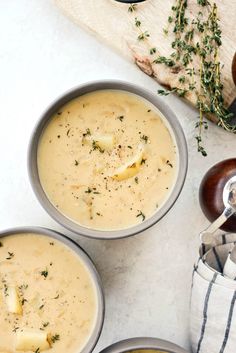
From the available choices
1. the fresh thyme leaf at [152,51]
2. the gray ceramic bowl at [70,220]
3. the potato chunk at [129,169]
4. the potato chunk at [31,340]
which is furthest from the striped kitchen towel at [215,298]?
the fresh thyme leaf at [152,51]

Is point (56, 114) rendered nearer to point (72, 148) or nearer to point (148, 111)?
point (72, 148)

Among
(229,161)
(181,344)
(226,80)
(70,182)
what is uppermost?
(226,80)

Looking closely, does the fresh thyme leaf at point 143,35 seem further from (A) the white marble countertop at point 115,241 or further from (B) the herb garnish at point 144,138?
(B) the herb garnish at point 144,138

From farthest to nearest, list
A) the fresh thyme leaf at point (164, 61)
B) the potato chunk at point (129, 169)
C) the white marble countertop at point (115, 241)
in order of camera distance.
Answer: the white marble countertop at point (115, 241)
the fresh thyme leaf at point (164, 61)
the potato chunk at point (129, 169)

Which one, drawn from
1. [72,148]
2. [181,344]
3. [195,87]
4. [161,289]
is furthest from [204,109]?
[181,344]

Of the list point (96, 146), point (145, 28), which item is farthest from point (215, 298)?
point (145, 28)

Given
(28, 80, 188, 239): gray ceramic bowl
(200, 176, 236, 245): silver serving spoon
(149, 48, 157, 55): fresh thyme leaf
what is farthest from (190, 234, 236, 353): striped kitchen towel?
(149, 48, 157, 55): fresh thyme leaf

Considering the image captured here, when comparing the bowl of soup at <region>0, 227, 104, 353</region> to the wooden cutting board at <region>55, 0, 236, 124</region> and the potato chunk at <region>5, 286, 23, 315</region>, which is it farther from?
the wooden cutting board at <region>55, 0, 236, 124</region>
